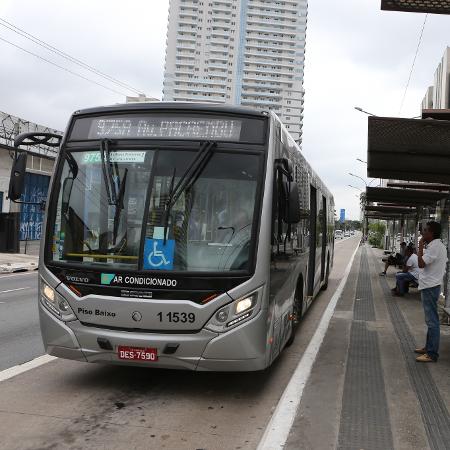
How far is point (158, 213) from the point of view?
5.26m

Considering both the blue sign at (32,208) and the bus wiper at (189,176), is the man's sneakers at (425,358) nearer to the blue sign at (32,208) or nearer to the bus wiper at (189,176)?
the bus wiper at (189,176)

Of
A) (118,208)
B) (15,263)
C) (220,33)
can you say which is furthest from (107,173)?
(220,33)

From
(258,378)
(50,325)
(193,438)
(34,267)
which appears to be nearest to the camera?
(193,438)

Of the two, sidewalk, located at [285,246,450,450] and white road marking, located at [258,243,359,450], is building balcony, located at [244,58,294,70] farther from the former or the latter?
white road marking, located at [258,243,359,450]

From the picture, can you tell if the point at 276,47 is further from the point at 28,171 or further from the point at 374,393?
the point at 374,393

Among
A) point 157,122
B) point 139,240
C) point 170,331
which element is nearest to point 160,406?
point 170,331

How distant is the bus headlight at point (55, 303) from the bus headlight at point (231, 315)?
1.40m

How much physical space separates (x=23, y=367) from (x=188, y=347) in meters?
2.46

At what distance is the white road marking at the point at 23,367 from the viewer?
6029 mm

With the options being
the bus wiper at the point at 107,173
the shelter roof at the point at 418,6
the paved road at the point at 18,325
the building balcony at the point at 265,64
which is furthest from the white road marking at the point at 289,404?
the building balcony at the point at 265,64

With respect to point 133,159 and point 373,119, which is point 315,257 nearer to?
point 373,119

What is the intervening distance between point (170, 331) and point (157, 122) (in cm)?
212

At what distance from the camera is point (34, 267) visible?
68.0 feet

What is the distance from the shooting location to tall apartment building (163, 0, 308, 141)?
140375 mm
